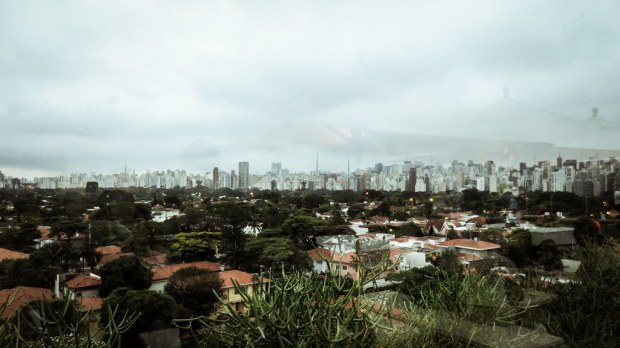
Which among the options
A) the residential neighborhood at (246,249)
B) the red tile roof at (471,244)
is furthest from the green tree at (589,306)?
the red tile roof at (471,244)

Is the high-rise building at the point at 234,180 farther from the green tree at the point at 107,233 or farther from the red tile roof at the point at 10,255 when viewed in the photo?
the red tile roof at the point at 10,255

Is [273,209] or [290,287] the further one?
[273,209]

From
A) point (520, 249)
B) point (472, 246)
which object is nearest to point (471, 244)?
point (472, 246)

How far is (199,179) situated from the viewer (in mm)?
4102

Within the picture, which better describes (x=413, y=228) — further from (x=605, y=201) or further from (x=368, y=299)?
(x=368, y=299)

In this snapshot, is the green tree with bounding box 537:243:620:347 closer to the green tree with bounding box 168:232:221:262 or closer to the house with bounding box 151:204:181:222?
the green tree with bounding box 168:232:221:262

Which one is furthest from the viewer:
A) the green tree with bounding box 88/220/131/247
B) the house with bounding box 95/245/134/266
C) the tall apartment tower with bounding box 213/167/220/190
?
the tall apartment tower with bounding box 213/167/220/190

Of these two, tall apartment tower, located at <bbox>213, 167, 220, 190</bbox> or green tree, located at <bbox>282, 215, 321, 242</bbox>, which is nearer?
green tree, located at <bbox>282, 215, 321, 242</bbox>

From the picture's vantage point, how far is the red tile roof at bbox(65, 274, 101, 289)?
7.91 feet

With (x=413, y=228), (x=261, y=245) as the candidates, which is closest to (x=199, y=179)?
(x=261, y=245)

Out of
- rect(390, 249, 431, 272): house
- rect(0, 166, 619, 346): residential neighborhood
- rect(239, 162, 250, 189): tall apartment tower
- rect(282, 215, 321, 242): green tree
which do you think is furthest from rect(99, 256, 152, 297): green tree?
rect(390, 249, 431, 272): house

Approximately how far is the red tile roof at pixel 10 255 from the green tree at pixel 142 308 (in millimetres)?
611

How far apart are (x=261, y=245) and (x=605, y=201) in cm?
458

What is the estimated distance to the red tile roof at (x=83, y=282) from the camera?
7.91 ft
